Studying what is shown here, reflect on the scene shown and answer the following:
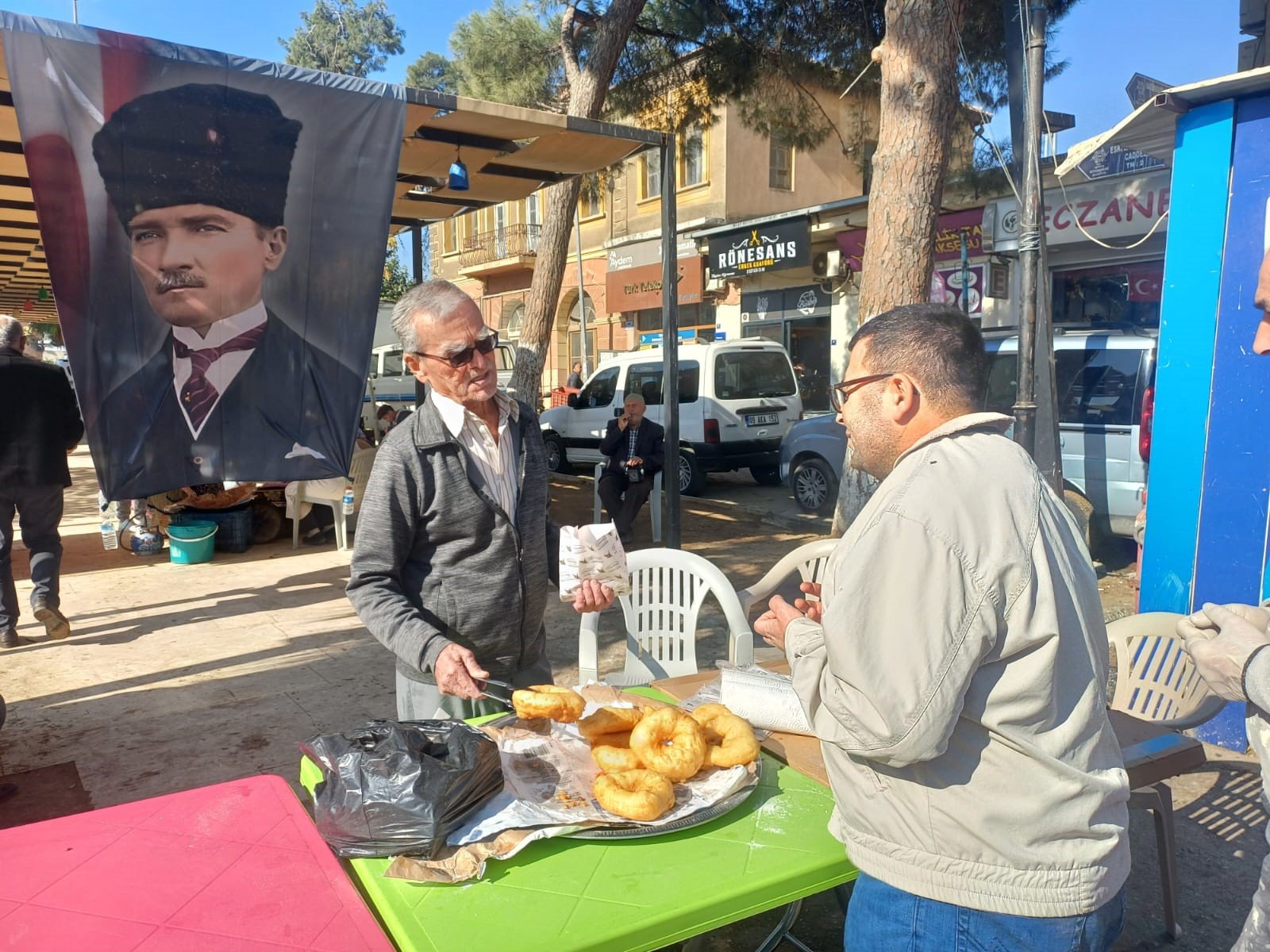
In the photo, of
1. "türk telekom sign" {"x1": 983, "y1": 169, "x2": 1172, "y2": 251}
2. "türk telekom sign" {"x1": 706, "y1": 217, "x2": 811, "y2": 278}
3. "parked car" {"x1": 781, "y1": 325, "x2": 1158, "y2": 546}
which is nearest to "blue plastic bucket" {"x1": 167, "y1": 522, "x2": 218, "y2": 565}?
"parked car" {"x1": 781, "y1": 325, "x2": 1158, "y2": 546}

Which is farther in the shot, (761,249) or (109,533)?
(761,249)

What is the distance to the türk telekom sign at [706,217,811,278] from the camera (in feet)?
54.9

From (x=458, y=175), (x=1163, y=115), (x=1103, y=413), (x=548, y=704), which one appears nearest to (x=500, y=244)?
(x=458, y=175)

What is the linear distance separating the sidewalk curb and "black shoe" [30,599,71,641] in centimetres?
655

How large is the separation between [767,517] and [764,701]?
7.88 m

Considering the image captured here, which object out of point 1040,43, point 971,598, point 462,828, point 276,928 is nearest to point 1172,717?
point 971,598

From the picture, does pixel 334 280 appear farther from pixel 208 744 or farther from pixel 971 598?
pixel 971 598

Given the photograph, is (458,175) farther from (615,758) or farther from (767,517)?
(767,517)

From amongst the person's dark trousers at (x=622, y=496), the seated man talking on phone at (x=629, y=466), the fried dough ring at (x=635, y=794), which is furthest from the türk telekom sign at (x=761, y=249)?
the fried dough ring at (x=635, y=794)

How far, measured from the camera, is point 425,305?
2.44m

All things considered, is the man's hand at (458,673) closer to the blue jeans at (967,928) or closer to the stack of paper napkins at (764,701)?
the stack of paper napkins at (764,701)

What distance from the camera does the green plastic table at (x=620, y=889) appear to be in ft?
4.80

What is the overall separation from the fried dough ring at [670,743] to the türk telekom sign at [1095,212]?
1137 centimetres

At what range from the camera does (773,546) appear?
866 centimetres
